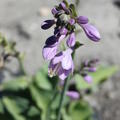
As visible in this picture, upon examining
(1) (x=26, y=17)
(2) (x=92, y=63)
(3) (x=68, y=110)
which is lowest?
(3) (x=68, y=110)

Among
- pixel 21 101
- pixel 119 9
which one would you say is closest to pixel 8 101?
pixel 21 101

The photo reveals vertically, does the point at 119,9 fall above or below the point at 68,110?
above

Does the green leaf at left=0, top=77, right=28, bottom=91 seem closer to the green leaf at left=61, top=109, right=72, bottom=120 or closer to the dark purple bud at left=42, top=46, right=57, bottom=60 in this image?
the green leaf at left=61, top=109, right=72, bottom=120

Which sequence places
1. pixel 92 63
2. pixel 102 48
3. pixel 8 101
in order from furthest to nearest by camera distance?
pixel 102 48, pixel 8 101, pixel 92 63

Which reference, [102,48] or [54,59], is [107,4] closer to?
[102,48]

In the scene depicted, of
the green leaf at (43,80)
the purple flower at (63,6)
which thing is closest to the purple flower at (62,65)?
the purple flower at (63,6)

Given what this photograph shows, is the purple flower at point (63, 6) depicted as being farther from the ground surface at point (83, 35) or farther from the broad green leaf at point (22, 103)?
the ground surface at point (83, 35)

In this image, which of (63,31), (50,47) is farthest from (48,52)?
(63,31)
